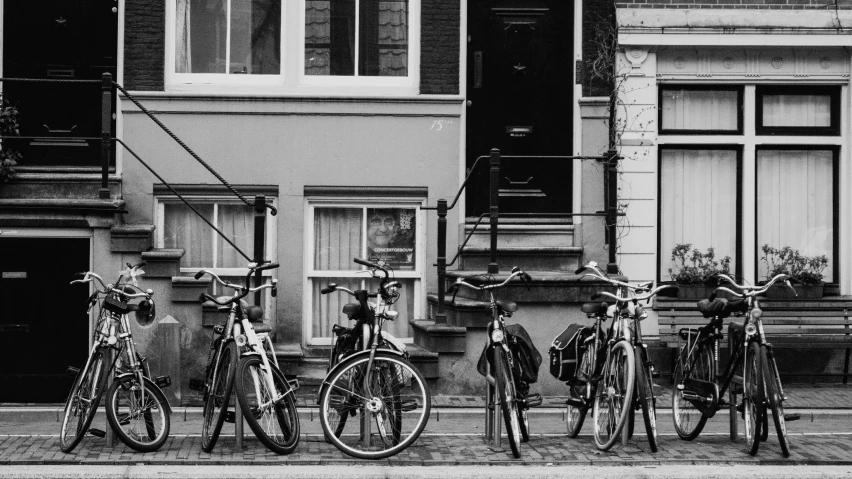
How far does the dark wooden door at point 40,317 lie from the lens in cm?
1144

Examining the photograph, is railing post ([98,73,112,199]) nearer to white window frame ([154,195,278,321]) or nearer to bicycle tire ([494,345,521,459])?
white window frame ([154,195,278,321])

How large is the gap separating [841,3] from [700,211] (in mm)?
2769

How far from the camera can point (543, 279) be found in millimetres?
11305

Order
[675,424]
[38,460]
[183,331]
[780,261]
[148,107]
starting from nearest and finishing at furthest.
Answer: [38,460] → [675,424] → [183,331] → [148,107] → [780,261]

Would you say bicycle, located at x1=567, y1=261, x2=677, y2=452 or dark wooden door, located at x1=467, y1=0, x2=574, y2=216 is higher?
dark wooden door, located at x1=467, y1=0, x2=574, y2=216

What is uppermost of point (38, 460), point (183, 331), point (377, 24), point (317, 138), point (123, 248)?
point (377, 24)

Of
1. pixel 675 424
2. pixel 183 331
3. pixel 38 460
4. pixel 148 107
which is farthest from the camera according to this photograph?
pixel 148 107

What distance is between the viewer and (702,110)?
13.3m

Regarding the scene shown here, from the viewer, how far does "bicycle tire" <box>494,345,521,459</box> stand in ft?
26.3

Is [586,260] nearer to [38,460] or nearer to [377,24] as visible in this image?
[377,24]

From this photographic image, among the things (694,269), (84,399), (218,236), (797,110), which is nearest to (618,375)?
(84,399)

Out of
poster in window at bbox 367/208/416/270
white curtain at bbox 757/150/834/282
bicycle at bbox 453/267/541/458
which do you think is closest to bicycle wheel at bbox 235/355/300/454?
bicycle at bbox 453/267/541/458

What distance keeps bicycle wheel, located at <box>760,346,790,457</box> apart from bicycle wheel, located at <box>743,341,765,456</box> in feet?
0.13

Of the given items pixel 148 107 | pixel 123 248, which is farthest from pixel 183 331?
pixel 148 107
